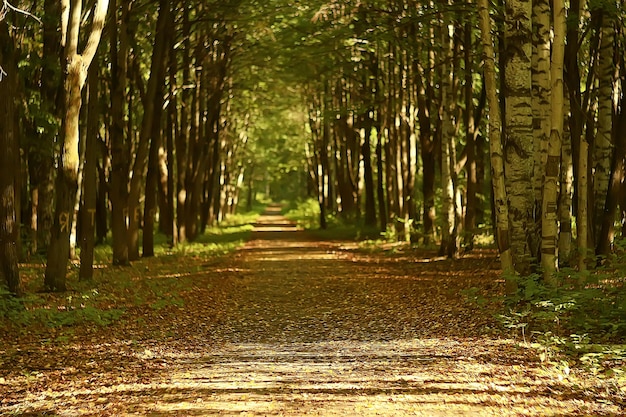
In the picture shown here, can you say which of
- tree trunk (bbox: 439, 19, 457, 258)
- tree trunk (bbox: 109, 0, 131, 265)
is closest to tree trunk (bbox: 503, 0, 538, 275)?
tree trunk (bbox: 439, 19, 457, 258)

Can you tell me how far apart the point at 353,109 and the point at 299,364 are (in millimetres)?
18976

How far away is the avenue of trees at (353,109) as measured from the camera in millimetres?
11688

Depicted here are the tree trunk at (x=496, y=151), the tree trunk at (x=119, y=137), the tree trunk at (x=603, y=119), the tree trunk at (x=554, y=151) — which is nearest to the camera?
the tree trunk at (x=554, y=151)

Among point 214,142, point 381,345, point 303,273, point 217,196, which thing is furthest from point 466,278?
point 217,196

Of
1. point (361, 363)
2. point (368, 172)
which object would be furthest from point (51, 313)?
point (368, 172)

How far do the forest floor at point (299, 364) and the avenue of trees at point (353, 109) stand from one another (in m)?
2.29

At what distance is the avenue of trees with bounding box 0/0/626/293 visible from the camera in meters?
11.7

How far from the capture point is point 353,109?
26344 millimetres

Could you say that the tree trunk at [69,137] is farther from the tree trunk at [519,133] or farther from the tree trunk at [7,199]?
the tree trunk at [519,133]

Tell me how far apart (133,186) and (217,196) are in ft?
88.2

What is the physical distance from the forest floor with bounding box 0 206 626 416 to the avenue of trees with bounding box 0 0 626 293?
7.51 feet

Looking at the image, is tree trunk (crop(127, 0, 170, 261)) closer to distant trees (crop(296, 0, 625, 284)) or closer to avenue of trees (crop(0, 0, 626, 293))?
avenue of trees (crop(0, 0, 626, 293))

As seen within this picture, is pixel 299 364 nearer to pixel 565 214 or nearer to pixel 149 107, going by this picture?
pixel 565 214

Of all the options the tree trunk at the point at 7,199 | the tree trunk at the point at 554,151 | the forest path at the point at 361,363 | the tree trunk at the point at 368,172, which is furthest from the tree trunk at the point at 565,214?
the tree trunk at the point at 368,172
